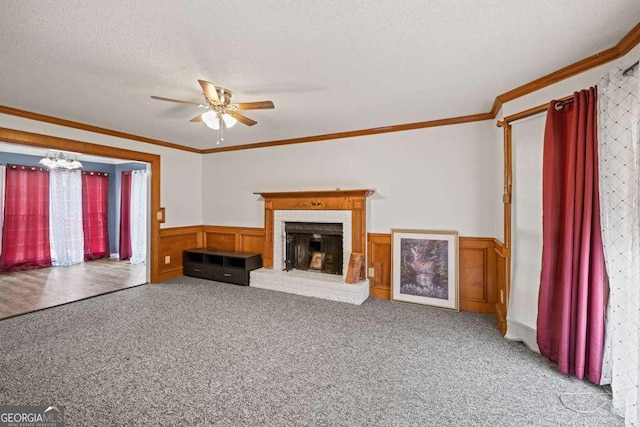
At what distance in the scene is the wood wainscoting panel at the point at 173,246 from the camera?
15.5 feet

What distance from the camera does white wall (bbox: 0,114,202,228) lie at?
4.11 meters

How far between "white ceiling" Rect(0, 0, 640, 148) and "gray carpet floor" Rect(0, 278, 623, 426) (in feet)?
7.50

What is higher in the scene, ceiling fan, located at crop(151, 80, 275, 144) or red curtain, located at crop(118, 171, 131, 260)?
ceiling fan, located at crop(151, 80, 275, 144)

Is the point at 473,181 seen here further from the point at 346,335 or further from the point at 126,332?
the point at 126,332

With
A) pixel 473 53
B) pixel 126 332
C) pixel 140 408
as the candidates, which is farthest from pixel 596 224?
pixel 126 332

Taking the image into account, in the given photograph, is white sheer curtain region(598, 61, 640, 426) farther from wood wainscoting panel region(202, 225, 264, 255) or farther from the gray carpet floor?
wood wainscoting panel region(202, 225, 264, 255)

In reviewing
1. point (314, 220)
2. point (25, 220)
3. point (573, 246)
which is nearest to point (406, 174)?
point (314, 220)

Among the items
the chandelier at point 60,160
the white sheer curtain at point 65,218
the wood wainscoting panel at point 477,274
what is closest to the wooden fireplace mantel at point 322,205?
the wood wainscoting panel at point 477,274

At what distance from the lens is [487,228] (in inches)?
132

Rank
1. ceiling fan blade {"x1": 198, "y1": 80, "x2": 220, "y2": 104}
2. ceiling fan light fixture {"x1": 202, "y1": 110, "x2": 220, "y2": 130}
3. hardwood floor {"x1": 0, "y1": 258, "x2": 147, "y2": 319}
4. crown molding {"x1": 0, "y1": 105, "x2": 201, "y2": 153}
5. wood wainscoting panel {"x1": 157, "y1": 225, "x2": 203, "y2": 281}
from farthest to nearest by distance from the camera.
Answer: wood wainscoting panel {"x1": 157, "y1": 225, "x2": 203, "y2": 281} < hardwood floor {"x1": 0, "y1": 258, "x2": 147, "y2": 319} < crown molding {"x1": 0, "y1": 105, "x2": 201, "y2": 153} < ceiling fan light fixture {"x1": 202, "y1": 110, "x2": 220, "y2": 130} < ceiling fan blade {"x1": 198, "y1": 80, "x2": 220, "y2": 104}

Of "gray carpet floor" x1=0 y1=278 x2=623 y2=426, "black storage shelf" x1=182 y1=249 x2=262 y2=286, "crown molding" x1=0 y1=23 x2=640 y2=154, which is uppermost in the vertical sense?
"crown molding" x1=0 y1=23 x2=640 y2=154

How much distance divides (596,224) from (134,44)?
3.27 m

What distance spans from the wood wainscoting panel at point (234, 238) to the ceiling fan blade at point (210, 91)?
2744 millimetres

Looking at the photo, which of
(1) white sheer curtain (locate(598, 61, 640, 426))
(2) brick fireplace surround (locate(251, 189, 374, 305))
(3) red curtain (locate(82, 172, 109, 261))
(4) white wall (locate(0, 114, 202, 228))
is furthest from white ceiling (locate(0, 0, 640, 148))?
(3) red curtain (locate(82, 172, 109, 261))
